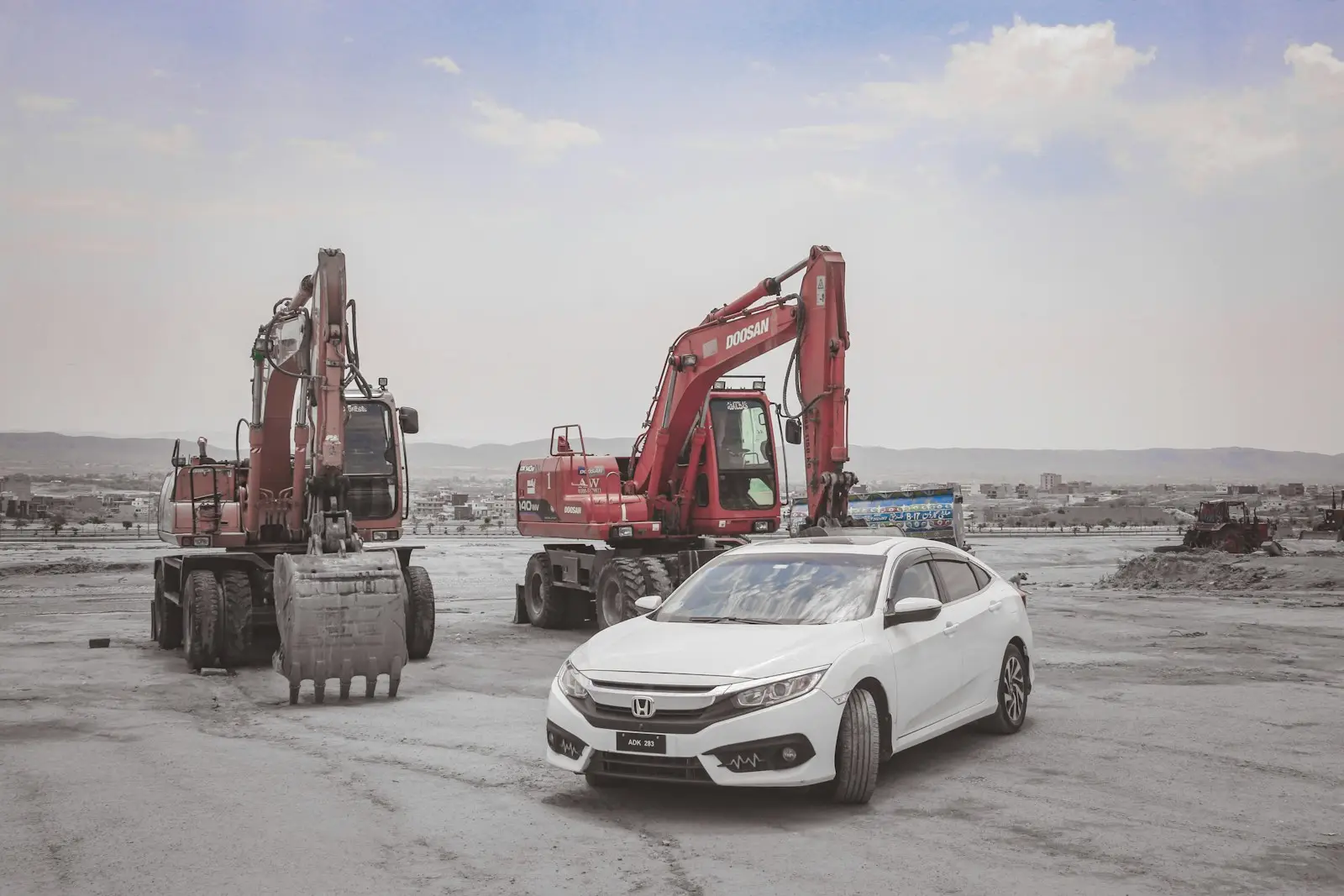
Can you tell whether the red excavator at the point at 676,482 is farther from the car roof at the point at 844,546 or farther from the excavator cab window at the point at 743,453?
the car roof at the point at 844,546

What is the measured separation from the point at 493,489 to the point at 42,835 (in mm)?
188254

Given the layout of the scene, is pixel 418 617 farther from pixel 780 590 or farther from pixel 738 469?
pixel 780 590

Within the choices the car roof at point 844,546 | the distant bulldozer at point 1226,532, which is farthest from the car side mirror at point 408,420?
the distant bulldozer at point 1226,532

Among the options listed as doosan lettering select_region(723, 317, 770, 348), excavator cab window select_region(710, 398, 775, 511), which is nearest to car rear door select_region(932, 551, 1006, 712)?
doosan lettering select_region(723, 317, 770, 348)

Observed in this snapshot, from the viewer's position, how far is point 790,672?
26.2ft

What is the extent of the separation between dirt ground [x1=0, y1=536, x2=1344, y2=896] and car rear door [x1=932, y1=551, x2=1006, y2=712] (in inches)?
A: 18.7

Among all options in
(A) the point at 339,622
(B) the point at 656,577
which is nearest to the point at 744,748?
(A) the point at 339,622

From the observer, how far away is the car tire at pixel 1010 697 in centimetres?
1056

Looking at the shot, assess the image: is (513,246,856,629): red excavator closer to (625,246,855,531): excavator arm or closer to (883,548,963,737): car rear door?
(625,246,855,531): excavator arm

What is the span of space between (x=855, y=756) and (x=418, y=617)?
373 inches

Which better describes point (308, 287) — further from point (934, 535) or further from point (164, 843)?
point (934, 535)

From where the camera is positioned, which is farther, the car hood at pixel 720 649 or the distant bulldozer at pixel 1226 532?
the distant bulldozer at pixel 1226 532

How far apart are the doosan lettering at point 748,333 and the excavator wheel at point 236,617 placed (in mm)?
7253

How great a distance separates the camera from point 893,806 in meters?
8.23
